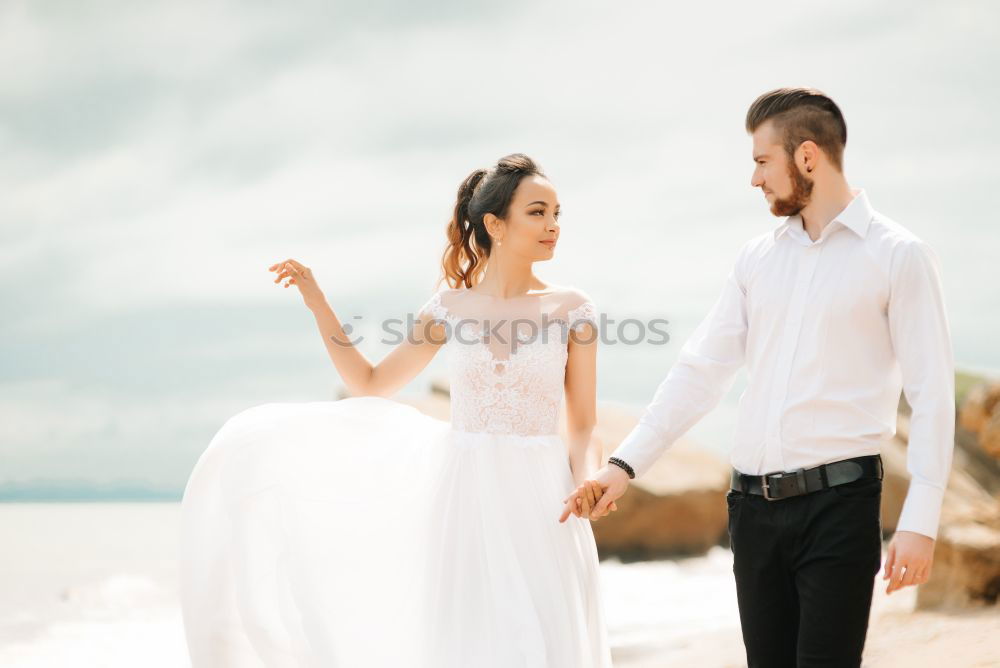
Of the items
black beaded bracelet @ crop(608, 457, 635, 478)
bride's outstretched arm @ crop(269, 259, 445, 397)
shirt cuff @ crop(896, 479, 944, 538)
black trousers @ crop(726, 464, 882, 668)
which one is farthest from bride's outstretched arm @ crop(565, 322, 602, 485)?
shirt cuff @ crop(896, 479, 944, 538)

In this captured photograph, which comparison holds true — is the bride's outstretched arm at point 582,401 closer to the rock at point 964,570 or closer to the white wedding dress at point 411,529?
the white wedding dress at point 411,529

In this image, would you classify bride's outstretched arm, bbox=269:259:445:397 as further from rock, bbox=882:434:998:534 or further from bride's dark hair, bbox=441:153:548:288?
rock, bbox=882:434:998:534

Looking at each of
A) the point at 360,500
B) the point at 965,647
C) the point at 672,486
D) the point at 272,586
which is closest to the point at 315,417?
the point at 360,500

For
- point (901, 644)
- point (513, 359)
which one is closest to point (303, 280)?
point (513, 359)

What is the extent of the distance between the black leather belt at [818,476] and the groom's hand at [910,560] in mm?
225

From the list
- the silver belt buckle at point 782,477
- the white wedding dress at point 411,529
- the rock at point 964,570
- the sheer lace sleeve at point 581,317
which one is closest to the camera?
the silver belt buckle at point 782,477

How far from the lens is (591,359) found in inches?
158

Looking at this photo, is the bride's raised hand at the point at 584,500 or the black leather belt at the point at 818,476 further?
the bride's raised hand at the point at 584,500

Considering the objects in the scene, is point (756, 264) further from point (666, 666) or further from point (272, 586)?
point (666, 666)

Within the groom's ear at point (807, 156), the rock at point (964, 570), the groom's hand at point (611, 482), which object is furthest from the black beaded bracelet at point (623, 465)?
the rock at point (964, 570)

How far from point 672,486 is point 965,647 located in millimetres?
6101

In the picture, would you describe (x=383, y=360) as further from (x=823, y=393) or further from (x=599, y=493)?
(x=823, y=393)

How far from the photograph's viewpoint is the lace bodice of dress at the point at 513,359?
3.96 m

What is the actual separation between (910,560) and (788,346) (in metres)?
0.70
